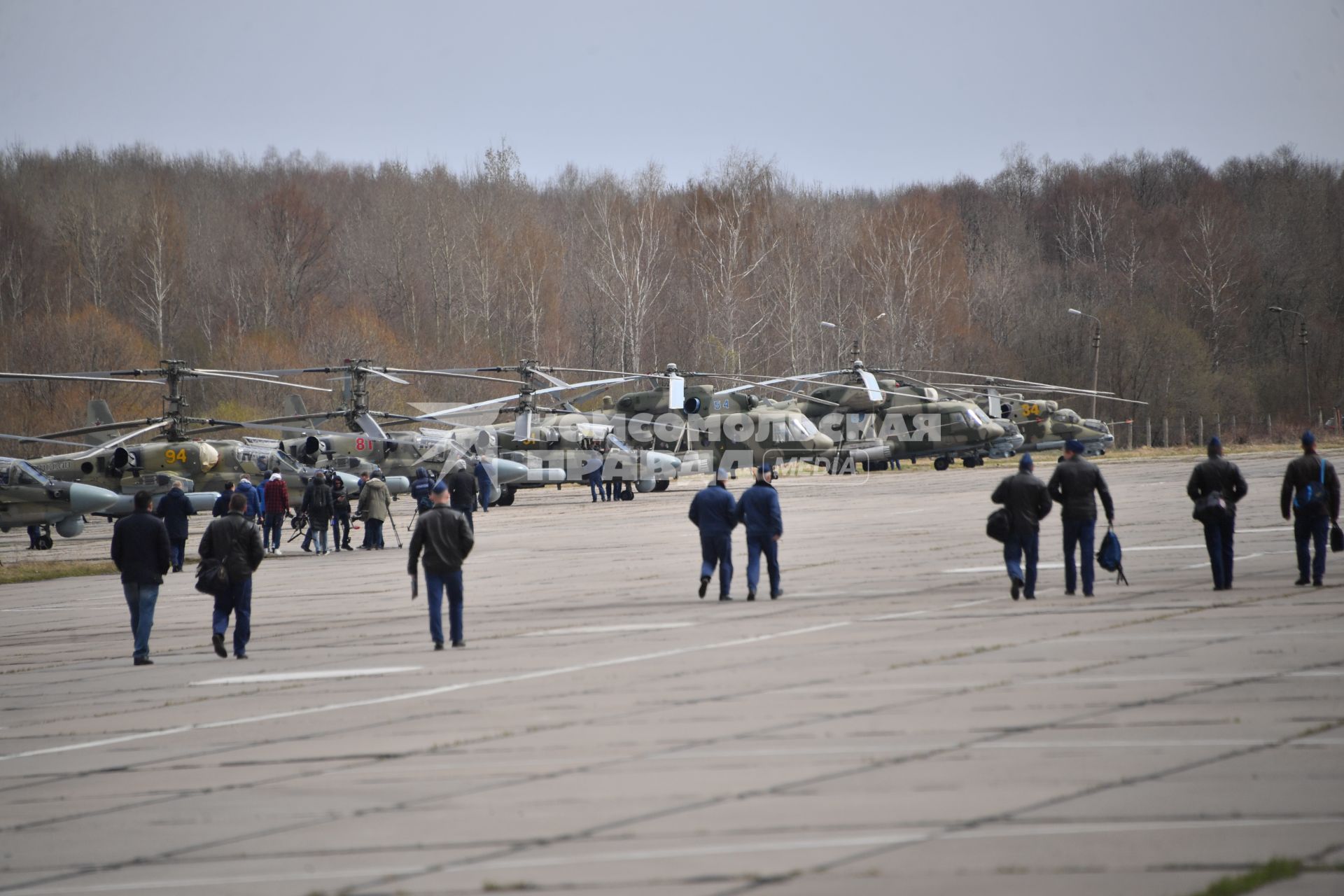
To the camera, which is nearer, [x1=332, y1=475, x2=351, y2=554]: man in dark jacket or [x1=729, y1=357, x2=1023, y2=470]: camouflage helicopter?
[x1=332, y1=475, x2=351, y2=554]: man in dark jacket

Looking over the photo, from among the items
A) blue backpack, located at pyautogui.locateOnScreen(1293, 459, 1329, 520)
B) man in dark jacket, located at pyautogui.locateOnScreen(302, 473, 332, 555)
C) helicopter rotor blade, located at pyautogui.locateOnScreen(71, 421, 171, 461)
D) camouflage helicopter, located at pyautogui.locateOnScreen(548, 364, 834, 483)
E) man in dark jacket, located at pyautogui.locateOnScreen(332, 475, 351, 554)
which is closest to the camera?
blue backpack, located at pyautogui.locateOnScreen(1293, 459, 1329, 520)

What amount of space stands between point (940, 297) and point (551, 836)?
77.6m

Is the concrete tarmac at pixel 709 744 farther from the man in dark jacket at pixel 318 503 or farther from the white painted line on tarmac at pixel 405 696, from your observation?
the man in dark jacket at pixel 318 503

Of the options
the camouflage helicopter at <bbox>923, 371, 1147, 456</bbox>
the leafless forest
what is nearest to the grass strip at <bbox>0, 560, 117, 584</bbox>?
the leafless forest

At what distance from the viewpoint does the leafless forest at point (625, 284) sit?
234ft

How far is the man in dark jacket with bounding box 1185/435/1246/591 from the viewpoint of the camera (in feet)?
47.6

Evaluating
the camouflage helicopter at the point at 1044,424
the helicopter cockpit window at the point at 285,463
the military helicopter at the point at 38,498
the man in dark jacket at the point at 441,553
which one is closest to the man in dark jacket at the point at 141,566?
the man in dark jacket at the point at 441,553

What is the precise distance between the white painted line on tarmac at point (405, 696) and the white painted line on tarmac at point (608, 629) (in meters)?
1.28

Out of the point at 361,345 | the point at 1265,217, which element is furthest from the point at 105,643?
the point at 1265,217

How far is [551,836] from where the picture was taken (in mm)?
6684

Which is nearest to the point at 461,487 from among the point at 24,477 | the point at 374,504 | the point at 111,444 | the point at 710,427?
the point at 374,504

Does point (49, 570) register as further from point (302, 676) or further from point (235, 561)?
point (302, 676)

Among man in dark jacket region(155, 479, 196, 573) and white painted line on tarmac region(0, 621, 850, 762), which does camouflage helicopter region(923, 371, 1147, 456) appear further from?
white painted line on tarmac region(0, 621, 850, 762)

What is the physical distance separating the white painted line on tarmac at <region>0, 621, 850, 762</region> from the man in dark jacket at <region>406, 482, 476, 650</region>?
1.95 metres
